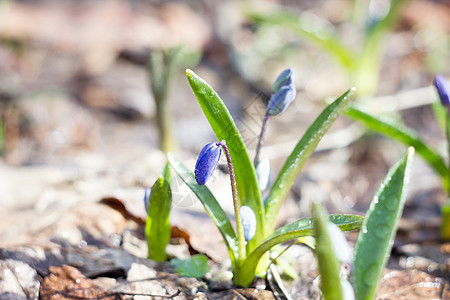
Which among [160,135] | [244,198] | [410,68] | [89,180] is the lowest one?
[89,180]

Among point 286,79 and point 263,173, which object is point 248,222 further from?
point 286,79

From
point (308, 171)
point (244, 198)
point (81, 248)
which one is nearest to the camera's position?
point (244, 198)

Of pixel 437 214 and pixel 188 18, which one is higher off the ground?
pixel 188 18

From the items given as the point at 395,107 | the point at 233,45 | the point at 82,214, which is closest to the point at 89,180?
the point at 82,214

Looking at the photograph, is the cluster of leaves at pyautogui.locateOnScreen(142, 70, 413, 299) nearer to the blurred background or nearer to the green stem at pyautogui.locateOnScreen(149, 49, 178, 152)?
the blurred background

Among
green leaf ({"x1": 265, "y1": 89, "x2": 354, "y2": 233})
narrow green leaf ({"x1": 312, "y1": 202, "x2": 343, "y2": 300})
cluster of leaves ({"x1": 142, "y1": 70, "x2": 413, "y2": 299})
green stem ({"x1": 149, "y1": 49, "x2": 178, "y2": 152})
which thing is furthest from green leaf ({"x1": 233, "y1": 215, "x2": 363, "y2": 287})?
green stem ({"x1": 149, "y1": 49, "x2": 178, "y2": 152})

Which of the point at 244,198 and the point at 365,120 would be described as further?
the point at 365,120

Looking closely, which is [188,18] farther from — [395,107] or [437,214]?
[437,214]
